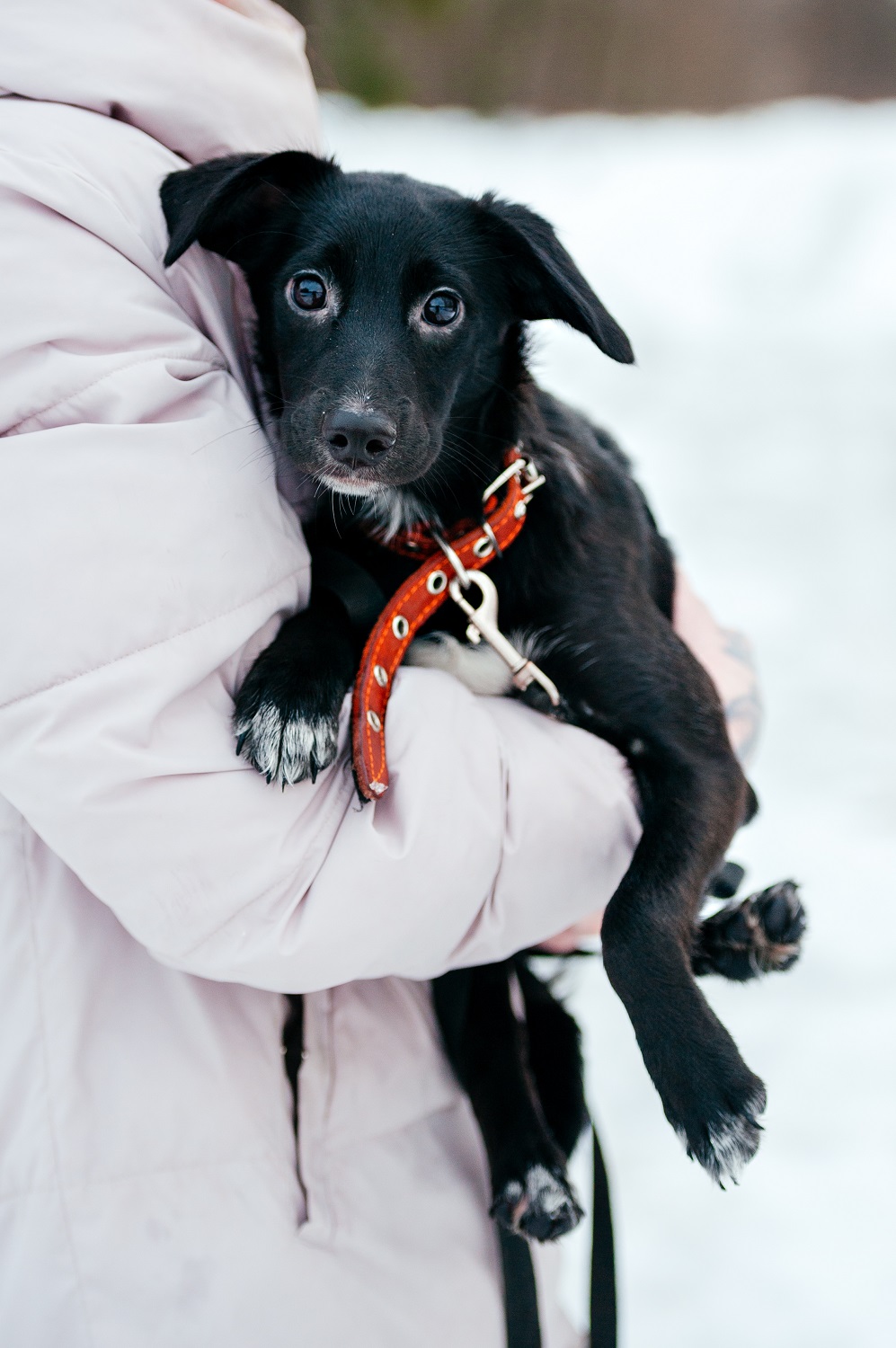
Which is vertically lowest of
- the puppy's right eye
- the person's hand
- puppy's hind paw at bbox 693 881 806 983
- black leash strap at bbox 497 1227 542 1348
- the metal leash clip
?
black leash strap at bbox 497 1227 542 1348

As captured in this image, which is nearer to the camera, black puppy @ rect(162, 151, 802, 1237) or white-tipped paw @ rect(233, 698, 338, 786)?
white-tipped paw @ rect(233, 698, 338, 786)

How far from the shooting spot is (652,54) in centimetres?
660

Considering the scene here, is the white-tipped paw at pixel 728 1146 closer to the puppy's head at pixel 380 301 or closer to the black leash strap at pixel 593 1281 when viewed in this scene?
the black leash strap at pixel 593 1281

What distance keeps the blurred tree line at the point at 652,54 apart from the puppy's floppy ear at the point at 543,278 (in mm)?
4540

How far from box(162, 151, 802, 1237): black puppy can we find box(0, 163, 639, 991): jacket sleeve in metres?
0.15

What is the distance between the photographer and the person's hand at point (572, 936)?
2020 mm

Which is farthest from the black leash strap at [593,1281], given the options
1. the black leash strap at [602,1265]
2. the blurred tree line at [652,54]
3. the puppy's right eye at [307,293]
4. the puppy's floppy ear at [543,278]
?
the blurred tree line at [652,54]

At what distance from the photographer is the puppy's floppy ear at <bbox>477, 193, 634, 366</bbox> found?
1.63 m

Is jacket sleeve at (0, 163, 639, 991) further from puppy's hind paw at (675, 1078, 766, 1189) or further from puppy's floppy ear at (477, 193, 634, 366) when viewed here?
puppy's floppy ear at (477, 193, 634, 366)

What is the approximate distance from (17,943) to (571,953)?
1129mm

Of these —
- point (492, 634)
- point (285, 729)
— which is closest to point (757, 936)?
point (492, 634)

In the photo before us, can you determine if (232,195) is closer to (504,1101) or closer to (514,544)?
(514,544)

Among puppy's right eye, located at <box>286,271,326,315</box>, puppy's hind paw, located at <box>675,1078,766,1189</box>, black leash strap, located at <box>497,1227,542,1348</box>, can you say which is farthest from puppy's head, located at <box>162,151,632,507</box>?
black leash strap, located at <box>497,1227,542,1348</box>

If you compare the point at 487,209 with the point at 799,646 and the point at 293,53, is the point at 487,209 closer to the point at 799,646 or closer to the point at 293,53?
the point at 293,53
